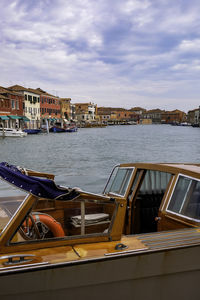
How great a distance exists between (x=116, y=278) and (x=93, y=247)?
0.43 metres

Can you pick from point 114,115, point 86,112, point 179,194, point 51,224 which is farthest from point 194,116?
point 51,224

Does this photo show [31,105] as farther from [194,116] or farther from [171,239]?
[194,116]

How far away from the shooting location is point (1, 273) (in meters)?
3.11

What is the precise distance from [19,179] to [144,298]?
6.67 ft

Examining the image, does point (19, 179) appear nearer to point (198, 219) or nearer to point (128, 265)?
point (128, 265)

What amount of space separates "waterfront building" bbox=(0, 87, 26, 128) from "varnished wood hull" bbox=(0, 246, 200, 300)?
46.1m

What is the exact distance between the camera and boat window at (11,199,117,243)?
12.5 ft

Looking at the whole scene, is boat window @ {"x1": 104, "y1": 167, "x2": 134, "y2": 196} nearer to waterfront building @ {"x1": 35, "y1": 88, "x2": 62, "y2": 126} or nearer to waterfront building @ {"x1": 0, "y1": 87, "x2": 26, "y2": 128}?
waterfront building @ {"x1": 0, "y1": 87, "x2": 26, "y2": 128}

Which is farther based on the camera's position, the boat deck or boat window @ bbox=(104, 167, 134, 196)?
boat window @ bbox=(104, 167, 134, 196)

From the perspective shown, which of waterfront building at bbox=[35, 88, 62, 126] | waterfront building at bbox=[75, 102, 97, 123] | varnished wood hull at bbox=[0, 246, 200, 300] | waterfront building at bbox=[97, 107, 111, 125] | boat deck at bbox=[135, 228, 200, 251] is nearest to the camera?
varnished wood hull at bbox=[0, 246, 200, 300]

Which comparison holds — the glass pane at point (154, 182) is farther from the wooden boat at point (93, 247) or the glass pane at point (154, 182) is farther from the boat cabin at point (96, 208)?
the wooden boat at point (93, 247)

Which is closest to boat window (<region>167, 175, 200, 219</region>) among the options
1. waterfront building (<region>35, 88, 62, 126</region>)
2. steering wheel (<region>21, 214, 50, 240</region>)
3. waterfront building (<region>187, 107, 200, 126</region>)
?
steering wheel (<region>21, 214, 50, 240</region>)

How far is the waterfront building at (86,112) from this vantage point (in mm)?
123000

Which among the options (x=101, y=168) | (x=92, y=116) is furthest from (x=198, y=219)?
(x=92, y=116)
